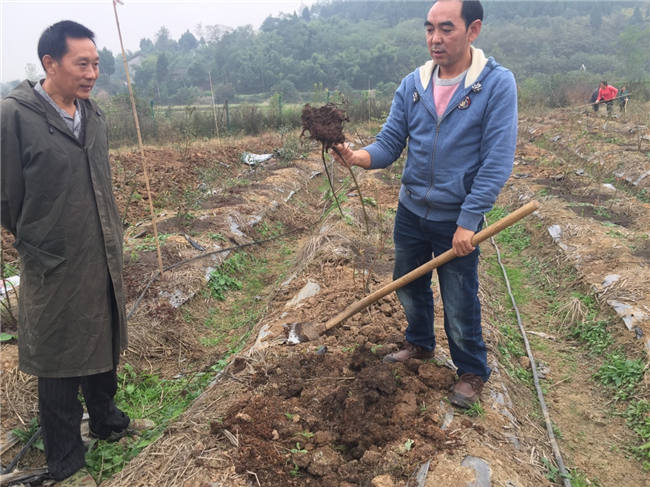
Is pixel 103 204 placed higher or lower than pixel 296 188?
higher

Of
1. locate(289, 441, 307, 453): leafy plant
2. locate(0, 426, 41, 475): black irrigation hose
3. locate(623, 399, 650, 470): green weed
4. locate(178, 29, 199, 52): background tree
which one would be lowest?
locate(623, 399, 650, 470): green weed

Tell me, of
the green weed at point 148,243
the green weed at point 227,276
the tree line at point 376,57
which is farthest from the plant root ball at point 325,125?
the tree line at point 376,57

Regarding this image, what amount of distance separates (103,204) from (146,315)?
2.05 meters

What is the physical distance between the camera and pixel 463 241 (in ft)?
7.03

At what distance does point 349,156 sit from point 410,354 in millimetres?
1378

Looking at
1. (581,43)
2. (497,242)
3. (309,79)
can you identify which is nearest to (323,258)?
(497,242)

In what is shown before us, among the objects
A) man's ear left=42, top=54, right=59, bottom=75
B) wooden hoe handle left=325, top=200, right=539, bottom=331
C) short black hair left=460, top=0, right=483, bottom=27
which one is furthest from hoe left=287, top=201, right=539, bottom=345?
man's ear left=42, top=54, right=59, bottom=75

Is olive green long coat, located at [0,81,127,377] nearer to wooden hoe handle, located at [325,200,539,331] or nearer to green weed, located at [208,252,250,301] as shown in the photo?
wooden hoe handle, located at [325,200,539,331]

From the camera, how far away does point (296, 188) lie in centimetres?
916

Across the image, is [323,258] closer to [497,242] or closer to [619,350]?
[619,350]

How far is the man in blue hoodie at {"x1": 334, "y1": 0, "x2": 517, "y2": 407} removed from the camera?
6.88 ft

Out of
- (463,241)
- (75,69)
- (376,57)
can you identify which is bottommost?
(463,241)

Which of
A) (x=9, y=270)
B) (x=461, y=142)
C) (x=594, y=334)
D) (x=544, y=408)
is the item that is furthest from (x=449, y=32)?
(x=9, y=270)

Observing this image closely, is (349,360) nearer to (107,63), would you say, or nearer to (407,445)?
(407,445)
